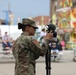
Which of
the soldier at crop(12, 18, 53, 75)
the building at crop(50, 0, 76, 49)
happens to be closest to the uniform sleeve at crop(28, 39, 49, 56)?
the soldier at crop(12, 18, 53, 75)

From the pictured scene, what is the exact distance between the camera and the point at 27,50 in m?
4.54

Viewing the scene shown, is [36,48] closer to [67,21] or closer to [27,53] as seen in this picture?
[27,53]

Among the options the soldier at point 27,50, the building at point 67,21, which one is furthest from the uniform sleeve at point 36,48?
the building at point 67,21

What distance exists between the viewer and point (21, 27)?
15.3ft

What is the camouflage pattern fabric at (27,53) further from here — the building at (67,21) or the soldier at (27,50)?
the building at (67,21)

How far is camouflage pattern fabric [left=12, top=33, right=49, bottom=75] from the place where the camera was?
14.8 feet

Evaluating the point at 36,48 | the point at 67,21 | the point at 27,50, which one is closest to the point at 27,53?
the point at 27,50

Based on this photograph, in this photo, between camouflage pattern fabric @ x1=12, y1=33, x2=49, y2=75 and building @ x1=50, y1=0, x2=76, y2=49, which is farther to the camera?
building @ x1=50, y1=0, x2=76, y2=49

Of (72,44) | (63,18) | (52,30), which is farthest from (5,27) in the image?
(52,30)

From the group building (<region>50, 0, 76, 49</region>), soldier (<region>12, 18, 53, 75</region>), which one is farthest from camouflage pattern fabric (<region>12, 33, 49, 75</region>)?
building (<region>50, 0, 76, 49</region>)

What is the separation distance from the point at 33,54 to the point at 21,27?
442 mm

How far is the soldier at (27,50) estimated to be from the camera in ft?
14.8

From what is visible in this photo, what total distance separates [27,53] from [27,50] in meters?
0.04

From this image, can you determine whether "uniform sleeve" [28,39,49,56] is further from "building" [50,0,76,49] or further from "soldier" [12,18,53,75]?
"building" [50,0,76,49]
